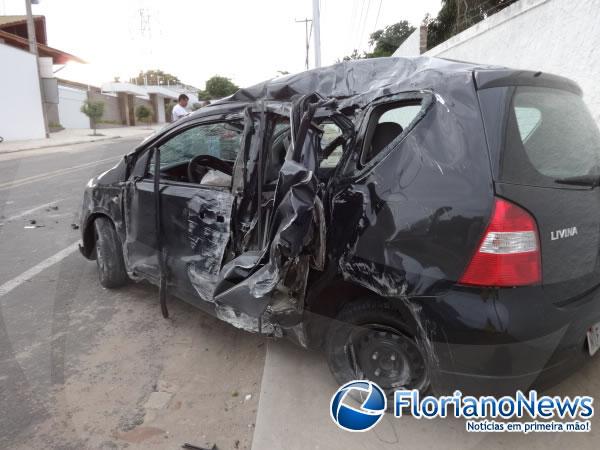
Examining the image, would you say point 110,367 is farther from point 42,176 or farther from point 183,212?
point 42,176

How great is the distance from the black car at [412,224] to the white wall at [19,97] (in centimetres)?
2422

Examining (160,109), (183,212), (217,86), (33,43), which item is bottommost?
(183,212)

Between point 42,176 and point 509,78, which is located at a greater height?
point 509,78

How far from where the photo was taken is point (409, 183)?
2145 mm

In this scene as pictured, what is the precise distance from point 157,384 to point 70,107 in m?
36.2

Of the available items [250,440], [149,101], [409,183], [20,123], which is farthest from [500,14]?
[149,101]

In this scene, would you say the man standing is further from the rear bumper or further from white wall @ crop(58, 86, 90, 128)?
white wall @ crop(58, 86, 90, 128)

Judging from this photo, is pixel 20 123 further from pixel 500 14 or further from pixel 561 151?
pixel 561 151

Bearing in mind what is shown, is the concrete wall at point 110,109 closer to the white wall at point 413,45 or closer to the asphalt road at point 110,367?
the white wall at point 413,45

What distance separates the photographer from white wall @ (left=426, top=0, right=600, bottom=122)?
5.16 meters

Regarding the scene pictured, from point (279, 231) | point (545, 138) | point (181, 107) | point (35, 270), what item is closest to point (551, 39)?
point (545, 138)

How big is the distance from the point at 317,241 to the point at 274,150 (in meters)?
0.91

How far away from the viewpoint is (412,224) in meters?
2.10

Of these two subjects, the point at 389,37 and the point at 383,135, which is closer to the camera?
the point at 383,135
